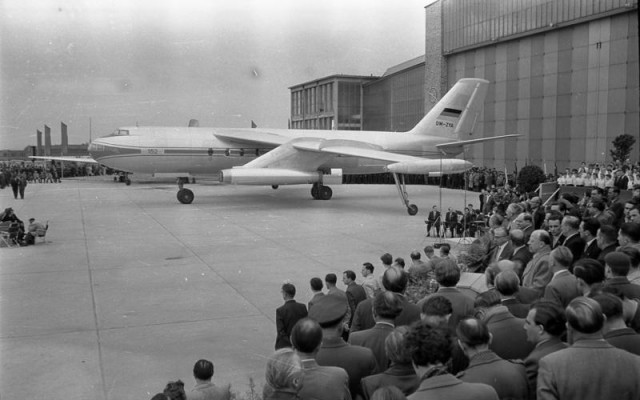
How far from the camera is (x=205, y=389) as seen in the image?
400cm

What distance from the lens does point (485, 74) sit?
38.5 metres

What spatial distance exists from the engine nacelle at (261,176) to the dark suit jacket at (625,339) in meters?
19.7

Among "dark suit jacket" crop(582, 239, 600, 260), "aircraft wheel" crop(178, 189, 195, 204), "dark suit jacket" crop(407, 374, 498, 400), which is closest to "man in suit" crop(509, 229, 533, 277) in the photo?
"dark suit jacket" crop(582, 239, 600, 260)

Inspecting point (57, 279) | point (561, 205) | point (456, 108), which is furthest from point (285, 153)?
point (561, 205)

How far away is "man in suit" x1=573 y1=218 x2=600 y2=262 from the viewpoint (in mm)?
6996

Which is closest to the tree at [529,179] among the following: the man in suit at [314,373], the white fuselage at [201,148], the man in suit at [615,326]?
the white fuselage at [201,148]

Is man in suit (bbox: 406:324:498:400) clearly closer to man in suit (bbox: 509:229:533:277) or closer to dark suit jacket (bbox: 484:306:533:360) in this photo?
dark suit jacket (bbox: 484:306:533:360)

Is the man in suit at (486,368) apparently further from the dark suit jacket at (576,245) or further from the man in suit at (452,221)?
the man in suit at (452,221)

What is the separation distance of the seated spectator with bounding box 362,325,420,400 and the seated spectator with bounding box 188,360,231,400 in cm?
110

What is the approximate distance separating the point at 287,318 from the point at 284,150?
63.8ft

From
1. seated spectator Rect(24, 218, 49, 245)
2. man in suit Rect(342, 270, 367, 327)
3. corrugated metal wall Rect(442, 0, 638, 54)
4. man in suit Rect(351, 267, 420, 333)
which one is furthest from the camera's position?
corrugated metal wall Rect(442, 0, 638, 54)

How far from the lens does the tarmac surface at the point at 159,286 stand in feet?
21.9

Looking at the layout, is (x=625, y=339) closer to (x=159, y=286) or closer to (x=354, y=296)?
(x=354, y=296)

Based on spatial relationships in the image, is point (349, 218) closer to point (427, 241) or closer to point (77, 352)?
point (427, 241)
